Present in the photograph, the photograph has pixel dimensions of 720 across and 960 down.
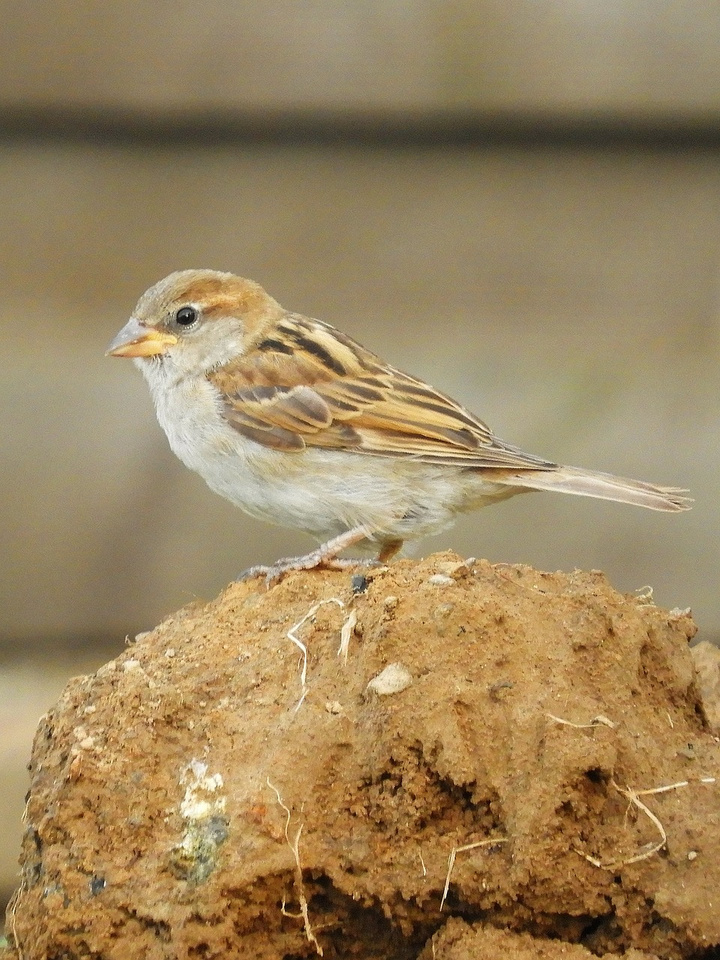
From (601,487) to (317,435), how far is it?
758mm

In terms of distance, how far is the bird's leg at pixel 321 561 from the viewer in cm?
223

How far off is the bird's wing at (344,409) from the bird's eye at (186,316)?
0.17 metres

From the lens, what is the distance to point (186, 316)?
267cm

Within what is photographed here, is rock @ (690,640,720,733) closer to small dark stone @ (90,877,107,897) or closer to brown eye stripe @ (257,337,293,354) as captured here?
small dark stone @ (90,877,107,897)

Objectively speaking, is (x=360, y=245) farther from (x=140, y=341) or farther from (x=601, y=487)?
(x=601, y=487)

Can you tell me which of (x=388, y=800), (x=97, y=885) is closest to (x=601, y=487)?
(x=388, y=800)

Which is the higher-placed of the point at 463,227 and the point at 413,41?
the point at 413,41

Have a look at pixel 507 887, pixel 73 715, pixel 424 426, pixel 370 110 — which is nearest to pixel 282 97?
pixel 370 110

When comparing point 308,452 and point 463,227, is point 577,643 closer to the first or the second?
point 308,452

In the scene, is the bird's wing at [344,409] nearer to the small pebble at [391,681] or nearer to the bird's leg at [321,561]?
the bird's leg at [321,561]

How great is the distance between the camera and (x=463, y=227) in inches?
135

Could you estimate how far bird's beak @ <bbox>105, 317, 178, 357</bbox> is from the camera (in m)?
2.57

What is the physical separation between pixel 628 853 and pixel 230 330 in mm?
1821

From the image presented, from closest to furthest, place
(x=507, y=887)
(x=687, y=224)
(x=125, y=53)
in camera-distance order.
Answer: (x=507, y=887) → (x=125, y=53) → (x=687, y=224)
